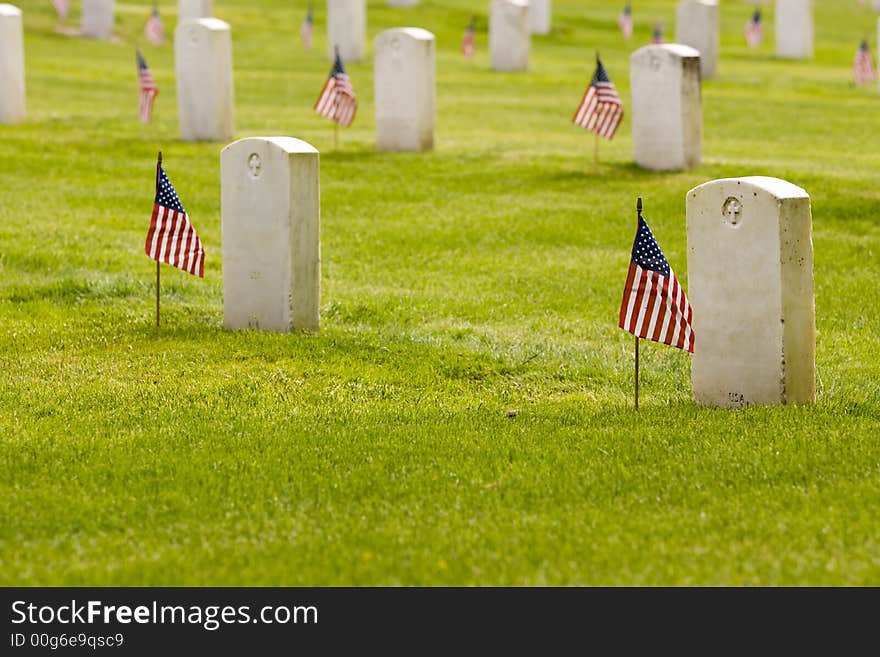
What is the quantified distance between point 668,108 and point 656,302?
31.2ft

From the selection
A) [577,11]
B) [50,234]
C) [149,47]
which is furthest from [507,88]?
[577,11]

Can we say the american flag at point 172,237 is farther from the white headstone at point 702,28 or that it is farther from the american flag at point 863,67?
the american flag at point 863,67

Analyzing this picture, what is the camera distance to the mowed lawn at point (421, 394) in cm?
598

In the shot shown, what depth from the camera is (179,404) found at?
8531mm

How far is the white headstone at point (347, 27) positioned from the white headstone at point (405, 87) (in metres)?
11.5

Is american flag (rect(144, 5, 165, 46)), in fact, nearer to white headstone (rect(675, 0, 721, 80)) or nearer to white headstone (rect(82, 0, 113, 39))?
white headstone (rect(82, 0, 113, 39))

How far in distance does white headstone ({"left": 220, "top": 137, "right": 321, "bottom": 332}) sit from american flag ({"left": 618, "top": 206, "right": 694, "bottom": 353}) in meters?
2.93

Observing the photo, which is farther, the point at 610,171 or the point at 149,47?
the point at 149,47

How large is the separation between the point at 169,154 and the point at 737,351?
39.2 ft

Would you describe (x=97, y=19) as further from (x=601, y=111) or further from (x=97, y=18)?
(x=601, y=111)

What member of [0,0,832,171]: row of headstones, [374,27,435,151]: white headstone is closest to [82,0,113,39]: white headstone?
[0,0,832,171]: row of headstones

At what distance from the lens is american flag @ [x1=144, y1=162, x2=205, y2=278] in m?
10.8

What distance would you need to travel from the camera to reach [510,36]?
30094 mm
